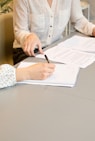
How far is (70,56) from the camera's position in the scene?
127cm

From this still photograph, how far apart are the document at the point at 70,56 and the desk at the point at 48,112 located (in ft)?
0.51

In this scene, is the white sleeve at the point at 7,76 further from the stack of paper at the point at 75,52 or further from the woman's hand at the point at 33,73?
the stack of paper at the point at 75,52

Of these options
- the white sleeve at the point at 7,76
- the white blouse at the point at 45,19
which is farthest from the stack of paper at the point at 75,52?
the white sleeve at the point at 7,76

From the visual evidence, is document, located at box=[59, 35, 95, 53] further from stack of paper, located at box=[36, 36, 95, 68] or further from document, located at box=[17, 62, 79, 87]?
document, located at box=[17, 62, 79, 87]

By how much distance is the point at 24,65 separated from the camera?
1.17m

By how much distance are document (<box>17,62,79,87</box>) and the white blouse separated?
0.38 m

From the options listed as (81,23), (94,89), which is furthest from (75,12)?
(94,89)

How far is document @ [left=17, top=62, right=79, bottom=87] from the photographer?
1.01 meters

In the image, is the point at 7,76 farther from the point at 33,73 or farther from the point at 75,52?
the point at 75,52

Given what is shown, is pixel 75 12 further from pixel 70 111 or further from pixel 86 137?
pixel 86 137

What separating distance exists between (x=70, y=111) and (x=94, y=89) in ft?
0.58

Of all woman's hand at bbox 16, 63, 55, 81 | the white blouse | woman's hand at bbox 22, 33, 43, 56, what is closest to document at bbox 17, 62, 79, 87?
woman's hand at bbox 16, 63, 55, 81

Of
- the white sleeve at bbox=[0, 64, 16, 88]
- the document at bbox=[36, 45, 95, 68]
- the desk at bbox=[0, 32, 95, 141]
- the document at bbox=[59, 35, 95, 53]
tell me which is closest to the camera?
the desk at bbox=[0, 32, 95, 141]

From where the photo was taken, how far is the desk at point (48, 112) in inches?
28.4
